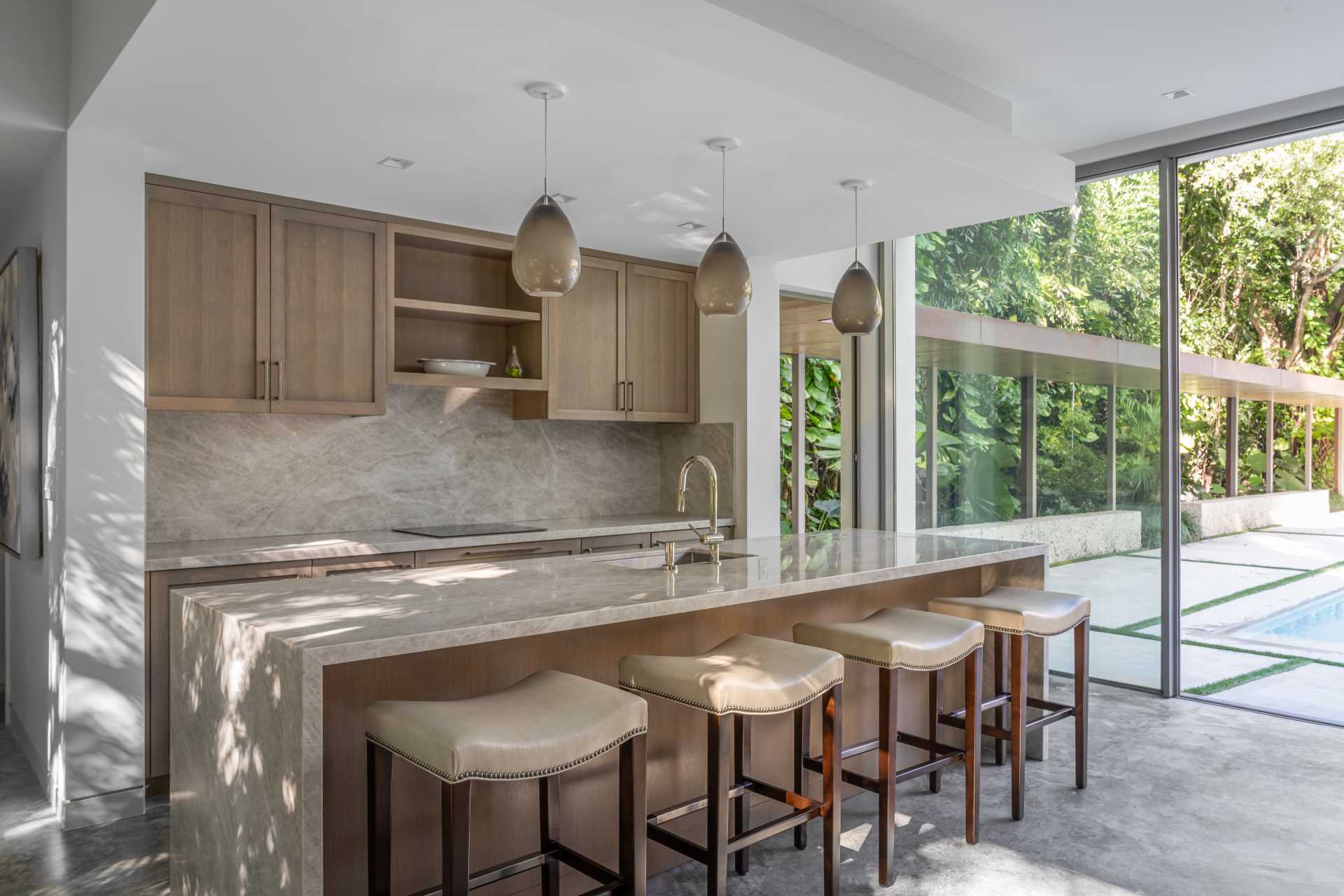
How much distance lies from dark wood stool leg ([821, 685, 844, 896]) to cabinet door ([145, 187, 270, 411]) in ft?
8.60

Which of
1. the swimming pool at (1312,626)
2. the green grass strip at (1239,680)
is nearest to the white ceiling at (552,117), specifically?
the swimming pool at (1312,626)

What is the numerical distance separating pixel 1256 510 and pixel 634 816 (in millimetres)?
3638

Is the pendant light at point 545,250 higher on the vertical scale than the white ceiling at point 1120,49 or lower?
lower

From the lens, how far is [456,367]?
14.4 ft

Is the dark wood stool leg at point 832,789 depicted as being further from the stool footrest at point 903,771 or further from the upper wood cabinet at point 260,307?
the upper wood cabinet at point 260,307

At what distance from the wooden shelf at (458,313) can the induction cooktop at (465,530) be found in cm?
104

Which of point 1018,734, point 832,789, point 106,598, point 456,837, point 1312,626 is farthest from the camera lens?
point 1312,626

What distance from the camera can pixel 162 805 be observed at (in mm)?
3293

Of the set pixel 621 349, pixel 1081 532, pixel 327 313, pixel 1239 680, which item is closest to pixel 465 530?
pixel 327 313

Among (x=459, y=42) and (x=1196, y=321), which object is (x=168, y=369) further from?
(x=1196, y=321)

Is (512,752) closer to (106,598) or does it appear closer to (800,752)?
(800,752)

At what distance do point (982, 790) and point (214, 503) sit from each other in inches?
132

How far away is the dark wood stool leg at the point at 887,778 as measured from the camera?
8.55ft

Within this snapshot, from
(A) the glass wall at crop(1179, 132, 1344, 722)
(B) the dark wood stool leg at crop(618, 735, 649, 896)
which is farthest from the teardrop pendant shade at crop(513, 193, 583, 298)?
(A) the glass wall at crop(1179, 132, 1344, 722)
